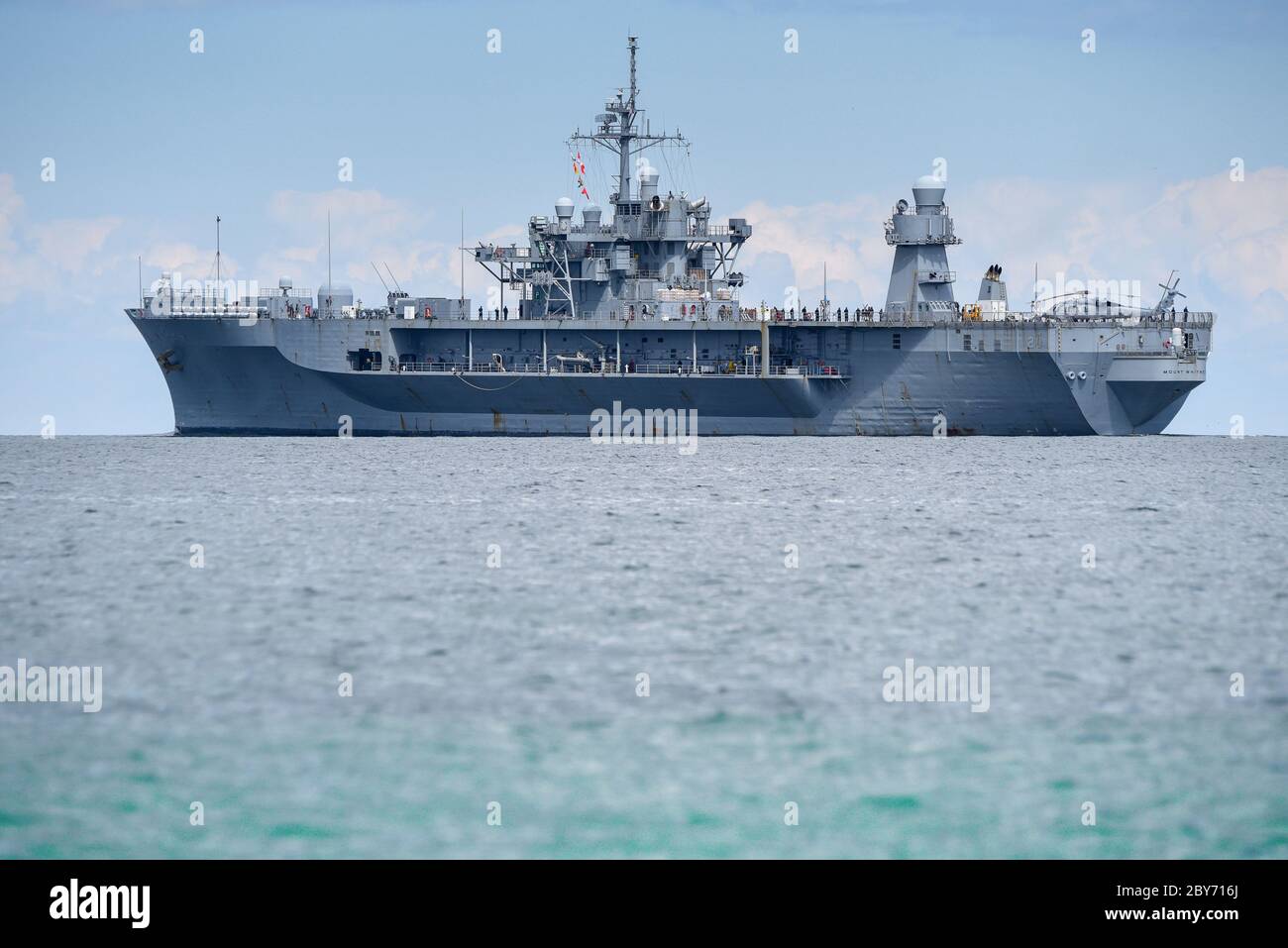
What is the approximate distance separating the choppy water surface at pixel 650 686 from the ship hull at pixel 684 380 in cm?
3236

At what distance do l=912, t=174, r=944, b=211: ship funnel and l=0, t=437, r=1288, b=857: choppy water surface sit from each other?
38.8m

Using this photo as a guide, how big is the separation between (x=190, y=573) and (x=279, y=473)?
28.1m

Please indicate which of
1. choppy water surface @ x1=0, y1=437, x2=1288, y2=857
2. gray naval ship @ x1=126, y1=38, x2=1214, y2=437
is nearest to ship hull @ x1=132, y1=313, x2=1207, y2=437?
gray naval ship @ x1=126, y1=38, x2=1214, y2=437

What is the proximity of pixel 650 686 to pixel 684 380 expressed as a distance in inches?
2033

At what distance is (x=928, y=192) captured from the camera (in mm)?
70688

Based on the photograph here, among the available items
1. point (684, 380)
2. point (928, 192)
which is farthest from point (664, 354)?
point (928, 192)

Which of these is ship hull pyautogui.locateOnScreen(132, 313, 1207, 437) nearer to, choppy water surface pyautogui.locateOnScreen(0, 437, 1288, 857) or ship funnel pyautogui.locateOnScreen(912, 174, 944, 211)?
ship funnel pyautogui.locateOnScreen(912, 174, 944, 211)

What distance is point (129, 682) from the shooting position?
16.3 metres

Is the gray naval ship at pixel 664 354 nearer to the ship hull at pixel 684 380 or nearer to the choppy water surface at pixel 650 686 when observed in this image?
the ship hull at pixel 684 380

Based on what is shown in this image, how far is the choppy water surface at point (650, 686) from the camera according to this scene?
11891 millimetres

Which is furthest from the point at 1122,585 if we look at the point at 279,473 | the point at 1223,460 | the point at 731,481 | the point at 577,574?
the point at 1223,460

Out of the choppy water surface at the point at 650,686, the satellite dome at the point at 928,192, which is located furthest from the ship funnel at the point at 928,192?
the choppy water surface at the point at 650,686

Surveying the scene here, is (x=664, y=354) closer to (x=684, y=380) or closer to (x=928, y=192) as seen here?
(x=684, y=380)
